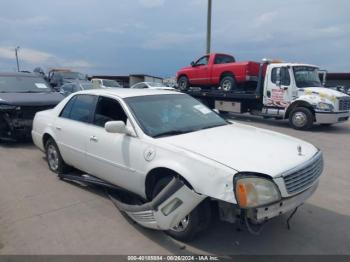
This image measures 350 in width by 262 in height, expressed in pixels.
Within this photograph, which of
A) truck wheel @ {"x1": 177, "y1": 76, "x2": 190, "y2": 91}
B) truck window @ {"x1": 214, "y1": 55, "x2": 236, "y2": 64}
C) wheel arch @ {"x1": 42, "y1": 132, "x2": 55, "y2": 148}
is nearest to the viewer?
wheel arch @ {"x1": 42, "y1": 132, "x2": 55, "y2": 148}

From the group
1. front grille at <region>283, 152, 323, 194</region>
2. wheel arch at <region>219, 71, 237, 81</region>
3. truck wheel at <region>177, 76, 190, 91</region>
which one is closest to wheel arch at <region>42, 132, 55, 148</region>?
front grille at <region>283, 152, 323, 194</region>

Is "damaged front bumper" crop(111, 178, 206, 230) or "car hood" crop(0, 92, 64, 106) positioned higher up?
"car hood" crop(0, 92, 64, 106)

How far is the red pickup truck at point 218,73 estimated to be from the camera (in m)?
13.1

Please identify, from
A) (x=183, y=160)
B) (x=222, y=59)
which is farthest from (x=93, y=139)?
(x=222, y=59)

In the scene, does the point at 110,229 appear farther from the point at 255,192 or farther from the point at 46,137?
the point at 46,137

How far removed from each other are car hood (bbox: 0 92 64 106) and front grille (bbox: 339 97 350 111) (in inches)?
351

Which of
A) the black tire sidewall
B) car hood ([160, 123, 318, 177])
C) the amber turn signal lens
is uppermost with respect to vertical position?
car hood ([160, 123, 318, 177])

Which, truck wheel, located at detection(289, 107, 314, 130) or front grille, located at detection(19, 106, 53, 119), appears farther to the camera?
truck wheel, located at detection(289, 107, 314, 130)

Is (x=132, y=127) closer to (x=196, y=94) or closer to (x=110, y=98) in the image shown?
(x=110, y=98)

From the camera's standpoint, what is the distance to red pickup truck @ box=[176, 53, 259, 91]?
13102 millimetres

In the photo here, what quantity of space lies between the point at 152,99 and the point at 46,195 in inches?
82.8

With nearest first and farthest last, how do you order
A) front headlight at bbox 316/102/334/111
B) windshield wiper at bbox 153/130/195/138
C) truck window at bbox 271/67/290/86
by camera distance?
1. windshield wiper at bbox 153/130/195/138
2. front headlight at bbox 316/102/334/111
3. truck window at bbox 271/67/290/86

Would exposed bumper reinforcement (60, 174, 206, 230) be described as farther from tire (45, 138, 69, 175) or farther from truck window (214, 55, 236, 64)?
truck window (214, 55, 236, 64)

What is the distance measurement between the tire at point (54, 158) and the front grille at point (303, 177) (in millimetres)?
3750
